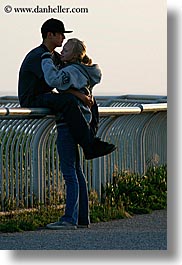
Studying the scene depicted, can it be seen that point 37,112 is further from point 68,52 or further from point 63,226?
point 63,226

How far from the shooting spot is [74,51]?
11758 mm

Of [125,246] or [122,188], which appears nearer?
[125,246]

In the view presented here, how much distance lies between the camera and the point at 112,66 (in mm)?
12242

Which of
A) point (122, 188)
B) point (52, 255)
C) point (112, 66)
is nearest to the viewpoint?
point (52, 255)

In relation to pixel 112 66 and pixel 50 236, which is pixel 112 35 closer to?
pixel 112 66

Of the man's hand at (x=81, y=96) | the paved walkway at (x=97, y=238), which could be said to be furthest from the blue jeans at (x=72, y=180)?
the man's hand at (x=81, y=96)

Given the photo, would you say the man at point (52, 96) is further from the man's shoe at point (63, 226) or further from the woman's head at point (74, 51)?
the man's shoe at point (63, 226)

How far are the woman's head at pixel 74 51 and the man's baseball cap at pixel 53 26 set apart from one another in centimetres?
12

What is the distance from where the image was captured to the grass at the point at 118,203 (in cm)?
1216

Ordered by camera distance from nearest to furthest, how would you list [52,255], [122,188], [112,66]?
[52,255]
[112,66]
[122,188]

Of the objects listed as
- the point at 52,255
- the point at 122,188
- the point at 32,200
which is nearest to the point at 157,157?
the point at 122,188

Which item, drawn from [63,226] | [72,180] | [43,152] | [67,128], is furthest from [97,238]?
[43,152]

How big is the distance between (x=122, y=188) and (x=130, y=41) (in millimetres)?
1726

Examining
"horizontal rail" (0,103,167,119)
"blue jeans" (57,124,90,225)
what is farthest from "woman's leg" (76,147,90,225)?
"horizontal rail" (0,103,167,119)
